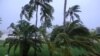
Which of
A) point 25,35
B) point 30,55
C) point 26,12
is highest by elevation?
point 26,12

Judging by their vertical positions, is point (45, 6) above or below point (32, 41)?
above

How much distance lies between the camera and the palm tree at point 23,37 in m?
38.4

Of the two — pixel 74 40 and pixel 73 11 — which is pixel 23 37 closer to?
pixel 73 11

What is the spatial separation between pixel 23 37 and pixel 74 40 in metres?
18.5

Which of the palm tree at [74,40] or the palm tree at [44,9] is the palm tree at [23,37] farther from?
the palm tree at [74,40]

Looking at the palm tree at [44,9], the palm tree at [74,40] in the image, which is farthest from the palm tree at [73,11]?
the palm tree at [74,40]

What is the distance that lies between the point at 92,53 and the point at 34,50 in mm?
20614

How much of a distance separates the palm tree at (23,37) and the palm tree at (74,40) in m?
11.3

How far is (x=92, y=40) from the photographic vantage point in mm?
22750

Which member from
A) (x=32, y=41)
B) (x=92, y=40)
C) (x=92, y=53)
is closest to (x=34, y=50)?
(x=32, y=41)

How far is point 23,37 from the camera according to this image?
3869 cm

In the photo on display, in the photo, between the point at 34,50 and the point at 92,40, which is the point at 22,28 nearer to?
the point at 34,50

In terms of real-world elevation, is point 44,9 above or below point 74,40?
above

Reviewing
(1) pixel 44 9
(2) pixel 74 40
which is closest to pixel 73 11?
(1) pixel 44 9
